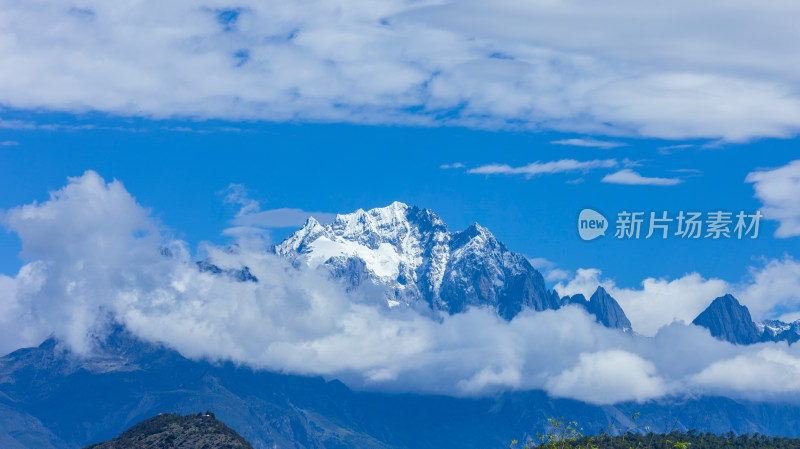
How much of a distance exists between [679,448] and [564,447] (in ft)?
77.5

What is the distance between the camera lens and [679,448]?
121 metres

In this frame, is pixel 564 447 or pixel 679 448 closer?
pixel 679 448

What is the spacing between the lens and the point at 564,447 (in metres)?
141
